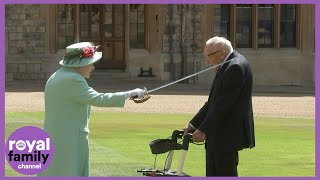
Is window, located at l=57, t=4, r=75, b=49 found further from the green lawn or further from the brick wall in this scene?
the green lawn

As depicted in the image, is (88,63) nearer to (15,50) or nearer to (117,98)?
(117,98)

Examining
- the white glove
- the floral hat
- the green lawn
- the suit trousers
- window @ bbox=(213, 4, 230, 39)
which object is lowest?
the green lawn

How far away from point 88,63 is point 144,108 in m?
13.1

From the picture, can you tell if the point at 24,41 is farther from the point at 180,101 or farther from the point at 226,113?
the point at 226,113

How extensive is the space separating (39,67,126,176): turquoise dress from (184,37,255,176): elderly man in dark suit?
805 mm

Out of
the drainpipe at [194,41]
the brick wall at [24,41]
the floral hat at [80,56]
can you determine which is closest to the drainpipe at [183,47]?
the drainpipe at [194,41]

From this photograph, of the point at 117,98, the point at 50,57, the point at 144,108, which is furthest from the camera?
the point at 50,57

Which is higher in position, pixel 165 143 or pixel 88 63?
pixel 88 63

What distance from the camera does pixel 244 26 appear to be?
98.5 ft

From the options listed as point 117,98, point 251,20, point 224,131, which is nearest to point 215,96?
point 224,131

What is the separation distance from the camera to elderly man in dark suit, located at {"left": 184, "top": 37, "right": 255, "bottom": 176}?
816cm

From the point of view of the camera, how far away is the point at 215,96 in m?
8.22

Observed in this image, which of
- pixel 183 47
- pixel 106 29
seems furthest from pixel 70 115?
pixel 106 29

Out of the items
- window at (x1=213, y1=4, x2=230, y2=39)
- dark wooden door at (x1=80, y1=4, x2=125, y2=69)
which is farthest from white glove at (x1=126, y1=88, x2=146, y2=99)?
dark wooden door at (x1=80, y1=4, x2=125, y2=69)
